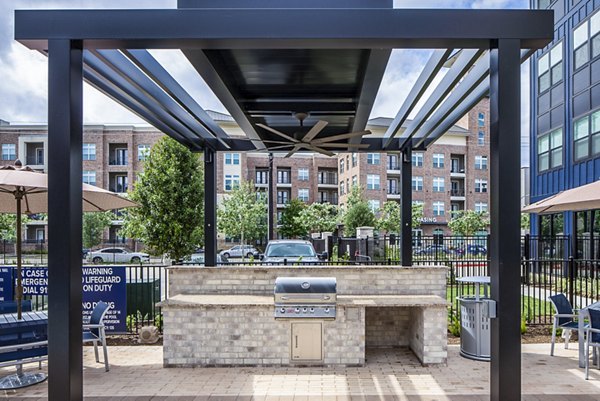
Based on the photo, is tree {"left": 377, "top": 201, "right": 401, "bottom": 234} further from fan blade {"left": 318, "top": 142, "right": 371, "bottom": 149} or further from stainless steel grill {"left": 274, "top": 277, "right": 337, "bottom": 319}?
stainless steel grill {"left": 274, "top": 277, "right": 337, "bottom": 319}

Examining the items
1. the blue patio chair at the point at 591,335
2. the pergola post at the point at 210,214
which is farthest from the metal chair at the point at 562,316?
the pergola post at the point at 210,214

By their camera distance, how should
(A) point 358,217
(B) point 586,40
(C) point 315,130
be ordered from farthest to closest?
(A) point 358,217
(B) point 586,40
(C) point 315,130

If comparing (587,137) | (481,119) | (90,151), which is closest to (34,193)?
(587,137)

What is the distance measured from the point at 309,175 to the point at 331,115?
3578 centimetres

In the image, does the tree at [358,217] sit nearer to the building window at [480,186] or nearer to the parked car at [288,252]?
the building window at [480,186]

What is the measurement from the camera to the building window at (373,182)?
40.0m

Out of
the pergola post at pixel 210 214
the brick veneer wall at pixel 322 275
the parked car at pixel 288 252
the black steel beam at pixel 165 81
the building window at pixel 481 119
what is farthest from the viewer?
the building window at pixel 481 119

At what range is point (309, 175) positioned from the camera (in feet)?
142

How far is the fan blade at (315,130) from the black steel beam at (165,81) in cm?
154

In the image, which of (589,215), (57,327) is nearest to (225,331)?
(57,327)

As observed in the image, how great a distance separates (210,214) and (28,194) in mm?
2678

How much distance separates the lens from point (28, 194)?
22.1 ft

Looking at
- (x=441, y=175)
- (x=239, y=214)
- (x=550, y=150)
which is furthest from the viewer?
(x=441, y=175)

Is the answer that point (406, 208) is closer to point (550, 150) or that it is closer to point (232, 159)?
point (550, 150)
